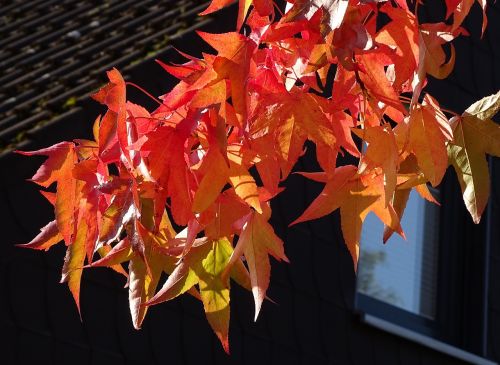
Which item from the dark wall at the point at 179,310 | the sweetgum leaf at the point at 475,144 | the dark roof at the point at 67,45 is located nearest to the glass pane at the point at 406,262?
the dark wall at the point at 179,310

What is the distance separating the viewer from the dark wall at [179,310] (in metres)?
4.29

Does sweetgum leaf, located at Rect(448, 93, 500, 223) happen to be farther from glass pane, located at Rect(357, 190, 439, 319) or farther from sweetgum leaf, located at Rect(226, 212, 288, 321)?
glass pane, located at Rect(357, 190, 439, 319)

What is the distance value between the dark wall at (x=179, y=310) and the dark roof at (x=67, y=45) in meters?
0.10

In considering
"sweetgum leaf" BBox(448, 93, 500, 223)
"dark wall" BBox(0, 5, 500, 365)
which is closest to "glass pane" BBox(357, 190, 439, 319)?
"dark wall" BBox(0, 5, 500, 365)

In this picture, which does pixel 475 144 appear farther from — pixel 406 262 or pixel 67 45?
pixel 406 262

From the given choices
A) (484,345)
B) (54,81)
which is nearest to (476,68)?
(484,345)

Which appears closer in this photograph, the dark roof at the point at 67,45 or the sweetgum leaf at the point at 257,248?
the sweetgum leaf at the point at 257,248

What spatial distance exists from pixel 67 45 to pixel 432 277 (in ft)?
8.62

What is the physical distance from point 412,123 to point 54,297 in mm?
3043

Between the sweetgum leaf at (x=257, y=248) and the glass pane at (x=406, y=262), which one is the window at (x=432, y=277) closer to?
the glass pane at (x=406, y=262)

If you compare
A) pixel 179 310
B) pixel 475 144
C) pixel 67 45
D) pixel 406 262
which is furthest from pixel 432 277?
pixel 475 144

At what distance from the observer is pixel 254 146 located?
5.04 feet

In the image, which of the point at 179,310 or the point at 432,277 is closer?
the point at 179,310

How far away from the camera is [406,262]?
258 inches
